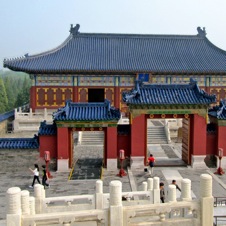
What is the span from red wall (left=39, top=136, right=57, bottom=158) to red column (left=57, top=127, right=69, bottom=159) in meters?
0.38

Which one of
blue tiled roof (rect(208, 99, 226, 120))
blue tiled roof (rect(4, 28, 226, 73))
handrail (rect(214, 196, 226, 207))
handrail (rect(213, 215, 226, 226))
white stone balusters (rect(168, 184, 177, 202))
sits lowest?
handrail (rect(214, 196, 226, 207))

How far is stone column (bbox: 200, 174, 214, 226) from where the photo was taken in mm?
8609

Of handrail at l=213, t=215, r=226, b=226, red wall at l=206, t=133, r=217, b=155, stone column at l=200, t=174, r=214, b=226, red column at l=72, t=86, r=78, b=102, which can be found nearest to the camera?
stone column at l=200, t=174, r=214, b=226

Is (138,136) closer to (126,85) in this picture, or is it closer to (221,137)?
(221,137)

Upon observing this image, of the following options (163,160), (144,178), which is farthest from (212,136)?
(144,178)

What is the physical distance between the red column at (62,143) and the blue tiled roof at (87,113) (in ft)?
2.53

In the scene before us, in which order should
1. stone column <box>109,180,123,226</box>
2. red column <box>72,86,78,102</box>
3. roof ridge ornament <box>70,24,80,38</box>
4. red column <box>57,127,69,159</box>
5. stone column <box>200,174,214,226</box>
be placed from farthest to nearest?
roof ridge ornament <box>70,24,80,38</box> → red column <box>72,86,78,102</box> → red column <box>57,127,69,159</box> → stone column <box>200,174,214,226</box> → stone column <box>109,180,123,226</box>

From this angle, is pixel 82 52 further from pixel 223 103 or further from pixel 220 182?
pixel 220 182

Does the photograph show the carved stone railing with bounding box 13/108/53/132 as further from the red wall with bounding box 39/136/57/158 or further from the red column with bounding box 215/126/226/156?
the red column with bounding box 215/126/226/156

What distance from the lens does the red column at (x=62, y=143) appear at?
1873cm

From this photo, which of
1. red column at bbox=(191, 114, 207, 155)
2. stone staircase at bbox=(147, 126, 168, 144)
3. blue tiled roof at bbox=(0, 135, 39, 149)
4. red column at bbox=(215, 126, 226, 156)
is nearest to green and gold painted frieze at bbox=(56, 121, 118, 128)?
blue tiled roof at bbox=(0, 135, 39, 149)

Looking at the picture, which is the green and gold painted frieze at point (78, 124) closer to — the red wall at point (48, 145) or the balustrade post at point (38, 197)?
the red wall at point (48, 145)

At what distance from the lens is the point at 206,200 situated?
866cm

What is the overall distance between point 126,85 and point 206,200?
2722cm
